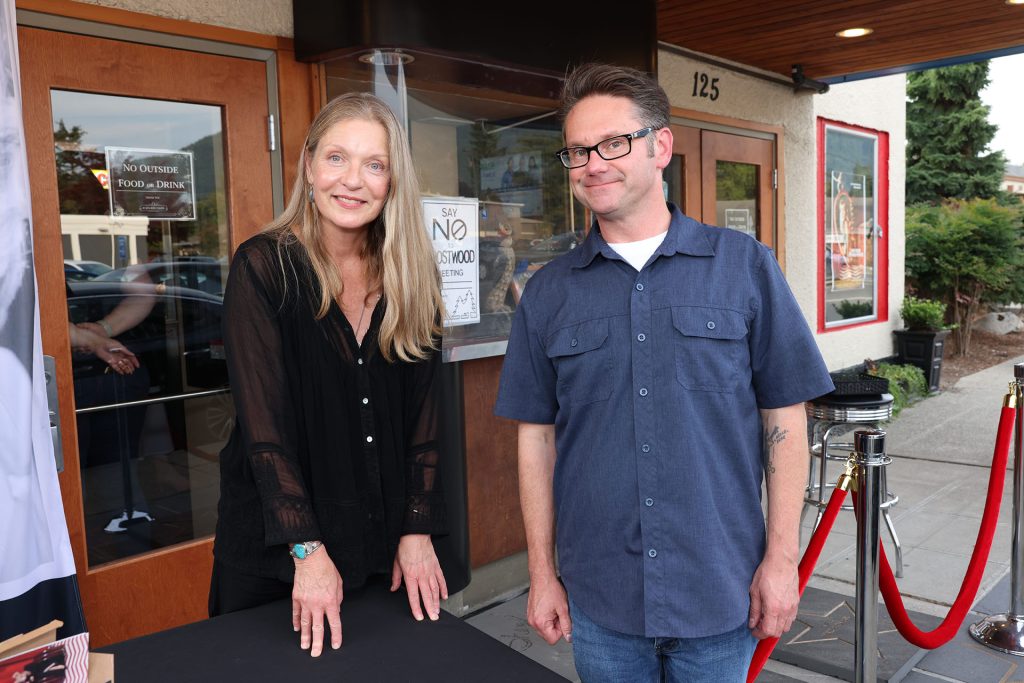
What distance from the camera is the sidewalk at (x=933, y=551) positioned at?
336cm

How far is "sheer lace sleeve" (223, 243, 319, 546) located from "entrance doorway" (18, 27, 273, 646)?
1.56m

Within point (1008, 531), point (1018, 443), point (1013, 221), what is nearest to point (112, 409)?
point (1018, 443)

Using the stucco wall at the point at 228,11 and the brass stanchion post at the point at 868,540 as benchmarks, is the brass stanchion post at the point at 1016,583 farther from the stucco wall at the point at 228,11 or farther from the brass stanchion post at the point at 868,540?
the stucco wall at the point at 228,11

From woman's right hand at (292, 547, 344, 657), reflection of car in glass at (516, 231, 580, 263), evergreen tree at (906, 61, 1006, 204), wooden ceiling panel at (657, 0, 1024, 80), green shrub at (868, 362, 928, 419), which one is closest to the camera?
woman's right hand at (292, 547, 344, 657)

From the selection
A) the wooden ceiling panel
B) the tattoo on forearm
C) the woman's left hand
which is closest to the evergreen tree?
the wooden ceiling panel

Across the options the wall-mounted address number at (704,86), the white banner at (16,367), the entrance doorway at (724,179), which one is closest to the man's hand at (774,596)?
the white banner at (16,367)

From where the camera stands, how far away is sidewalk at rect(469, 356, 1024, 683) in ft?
11.0

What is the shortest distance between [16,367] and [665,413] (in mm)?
1460

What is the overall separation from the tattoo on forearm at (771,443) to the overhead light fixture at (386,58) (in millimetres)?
2146

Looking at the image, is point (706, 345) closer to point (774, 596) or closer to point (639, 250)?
point (639, 250)

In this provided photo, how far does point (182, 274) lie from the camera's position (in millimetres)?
3260

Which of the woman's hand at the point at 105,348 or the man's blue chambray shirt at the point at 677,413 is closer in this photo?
the man's blue chambray shirt at the point at 677,413

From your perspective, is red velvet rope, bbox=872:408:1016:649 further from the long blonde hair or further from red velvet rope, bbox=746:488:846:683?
the long blonde hair

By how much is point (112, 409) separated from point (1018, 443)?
11.4 feet
